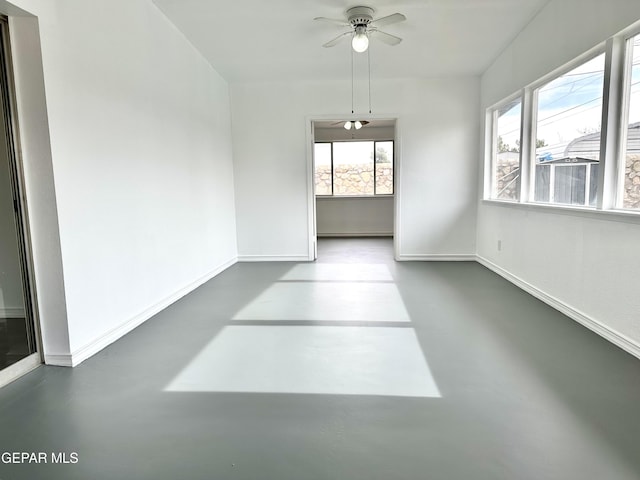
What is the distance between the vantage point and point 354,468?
1602 millimetres

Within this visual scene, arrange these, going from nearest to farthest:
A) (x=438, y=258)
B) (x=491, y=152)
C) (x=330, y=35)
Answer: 1. (x=330, y=35)
2. (x=491, y=152)
3. (x=438, y=258)

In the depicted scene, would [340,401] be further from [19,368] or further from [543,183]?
[543,183]

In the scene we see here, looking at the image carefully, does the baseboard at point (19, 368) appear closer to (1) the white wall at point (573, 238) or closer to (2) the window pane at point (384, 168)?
(1) the white wall at point (573, 238)

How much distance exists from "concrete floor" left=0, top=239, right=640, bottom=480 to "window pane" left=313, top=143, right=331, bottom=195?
241 inches

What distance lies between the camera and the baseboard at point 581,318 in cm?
263

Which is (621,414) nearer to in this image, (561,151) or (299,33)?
(561,151)

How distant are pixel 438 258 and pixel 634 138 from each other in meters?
3.63

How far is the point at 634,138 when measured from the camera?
2701mm

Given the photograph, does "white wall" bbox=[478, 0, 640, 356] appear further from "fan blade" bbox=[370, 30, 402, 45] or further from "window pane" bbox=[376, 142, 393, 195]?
"window pane" bbox=[376, 142, 393, 195]

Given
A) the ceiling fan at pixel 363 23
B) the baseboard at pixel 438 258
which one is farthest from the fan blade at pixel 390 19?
the baseboard at pixel 438 258

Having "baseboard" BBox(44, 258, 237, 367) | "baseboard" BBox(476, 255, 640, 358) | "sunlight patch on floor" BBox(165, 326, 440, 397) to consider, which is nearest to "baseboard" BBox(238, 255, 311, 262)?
"baseboard" BBox(44, 258, 237, 367)

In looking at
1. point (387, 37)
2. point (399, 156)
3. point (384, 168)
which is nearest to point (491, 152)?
point (399, 156)

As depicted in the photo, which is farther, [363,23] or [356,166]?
[356,166]

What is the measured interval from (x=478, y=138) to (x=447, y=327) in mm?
3699
